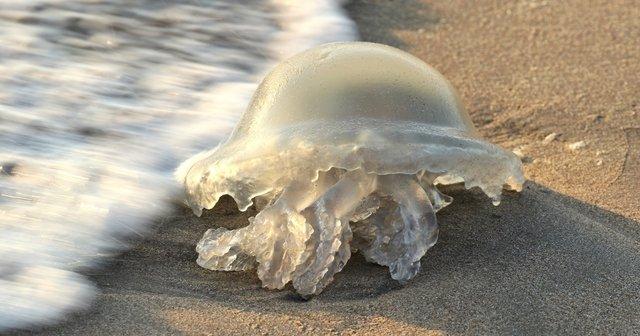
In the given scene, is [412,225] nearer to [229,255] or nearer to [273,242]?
[273,242]

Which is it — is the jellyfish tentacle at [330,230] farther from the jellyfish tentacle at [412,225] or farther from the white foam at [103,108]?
the white foam at [103,108]

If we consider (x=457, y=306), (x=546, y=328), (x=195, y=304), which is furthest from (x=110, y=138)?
(x=546, y=328)

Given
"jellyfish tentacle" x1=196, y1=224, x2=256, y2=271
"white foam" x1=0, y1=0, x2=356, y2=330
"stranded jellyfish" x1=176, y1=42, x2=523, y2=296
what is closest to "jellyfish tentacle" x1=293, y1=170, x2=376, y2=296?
"stranded jellyfish" x1=176, y1=42, x2=523, y2=296

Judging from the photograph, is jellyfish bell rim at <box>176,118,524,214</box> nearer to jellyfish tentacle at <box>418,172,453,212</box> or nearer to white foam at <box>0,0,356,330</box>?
jellyfish tentacle at <box>418,172,453,212</box>

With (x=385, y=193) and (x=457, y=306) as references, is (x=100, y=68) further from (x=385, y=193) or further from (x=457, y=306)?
(x=457, y=306)

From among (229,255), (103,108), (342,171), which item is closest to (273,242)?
(229,255)

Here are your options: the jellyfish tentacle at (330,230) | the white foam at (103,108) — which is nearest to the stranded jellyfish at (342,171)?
the jellyfish tentacle at (330,230)

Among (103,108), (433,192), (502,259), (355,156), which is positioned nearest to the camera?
(355,156)
